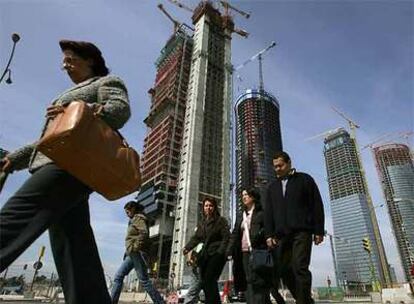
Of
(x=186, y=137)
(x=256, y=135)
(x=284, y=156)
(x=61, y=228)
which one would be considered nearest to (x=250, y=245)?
(x=284, y=156)

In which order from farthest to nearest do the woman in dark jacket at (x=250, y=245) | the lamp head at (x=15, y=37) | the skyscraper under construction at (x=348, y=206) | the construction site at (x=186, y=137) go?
the skyscraper under construction at (x=348, y=206), the construction site at (x=186, y=137), the lamp head at (x=15, y=37), the woman in dark jacket at (x=250, y=245)

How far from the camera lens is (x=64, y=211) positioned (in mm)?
2094

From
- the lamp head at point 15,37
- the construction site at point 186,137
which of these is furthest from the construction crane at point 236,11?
the lamp head at point 15,37

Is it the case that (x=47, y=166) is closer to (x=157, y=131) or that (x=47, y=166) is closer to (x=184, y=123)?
(x=184, y=123)

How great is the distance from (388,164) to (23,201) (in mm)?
126693

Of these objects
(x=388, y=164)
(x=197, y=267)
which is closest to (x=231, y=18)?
(x=388, y=164)

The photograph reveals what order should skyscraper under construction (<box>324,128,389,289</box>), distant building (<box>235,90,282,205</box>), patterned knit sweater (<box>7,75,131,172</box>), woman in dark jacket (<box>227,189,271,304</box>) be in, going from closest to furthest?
1. patterned knit sweater (<box>7,75,131,172</box>)
2. woman in dark jacket (<box>227,189,271,304</box>)
3. skyscraper under construction (<box>324,128,389,289</box>)
4. distant building (<box>235,90,282,205</box>)

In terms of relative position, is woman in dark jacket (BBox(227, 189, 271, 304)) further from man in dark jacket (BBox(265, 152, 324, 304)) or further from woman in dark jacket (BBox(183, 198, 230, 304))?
man in dark jacket (BBox(265, 152, 324, 304))

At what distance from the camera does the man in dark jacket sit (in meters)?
4.02

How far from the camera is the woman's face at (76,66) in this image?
8.70 ft

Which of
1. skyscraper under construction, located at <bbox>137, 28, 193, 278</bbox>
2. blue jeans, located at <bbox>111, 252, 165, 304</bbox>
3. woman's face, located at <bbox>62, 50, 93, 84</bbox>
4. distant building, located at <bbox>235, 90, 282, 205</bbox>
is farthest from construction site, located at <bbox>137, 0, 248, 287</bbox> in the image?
woman's face, located at <bbox>62, 50, 93, 84</bbox>

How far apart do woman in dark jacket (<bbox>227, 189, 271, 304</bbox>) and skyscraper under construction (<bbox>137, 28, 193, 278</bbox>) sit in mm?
61352

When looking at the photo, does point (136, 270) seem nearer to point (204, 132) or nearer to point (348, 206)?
point (204, 132)

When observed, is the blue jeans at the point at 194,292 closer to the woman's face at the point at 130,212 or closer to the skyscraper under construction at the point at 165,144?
the woman's face at the point at 130,212
